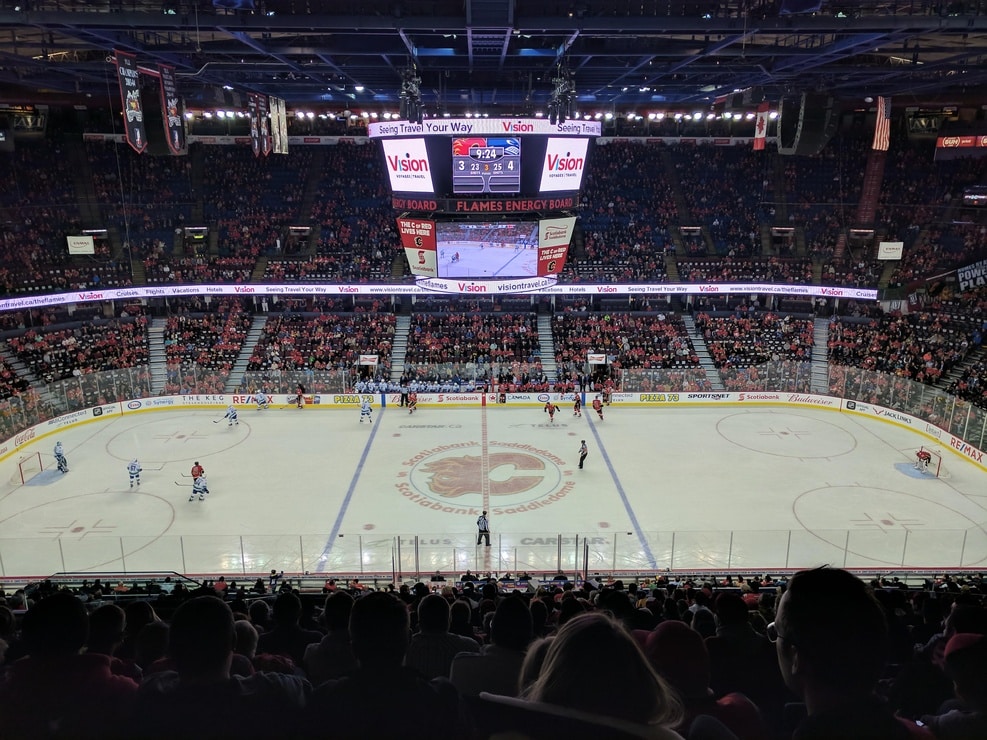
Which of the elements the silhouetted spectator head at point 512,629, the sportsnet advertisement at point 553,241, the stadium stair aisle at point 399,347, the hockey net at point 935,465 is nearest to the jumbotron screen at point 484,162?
the sportsnet advertisement at point 553,241

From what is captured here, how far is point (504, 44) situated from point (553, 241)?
30.4 ft

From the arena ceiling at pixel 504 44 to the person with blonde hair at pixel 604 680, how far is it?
16339 millimetres

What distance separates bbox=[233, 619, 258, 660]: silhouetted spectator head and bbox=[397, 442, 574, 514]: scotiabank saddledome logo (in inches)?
643

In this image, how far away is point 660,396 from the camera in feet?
109

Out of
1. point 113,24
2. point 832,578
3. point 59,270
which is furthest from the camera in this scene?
point 59,270

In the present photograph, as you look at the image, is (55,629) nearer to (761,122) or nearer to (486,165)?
(486,165)

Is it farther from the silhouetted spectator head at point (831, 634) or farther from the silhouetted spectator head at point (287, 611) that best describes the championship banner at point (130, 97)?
the silhouetted spectator head at point (831, 634)

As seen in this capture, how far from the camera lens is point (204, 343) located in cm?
3669

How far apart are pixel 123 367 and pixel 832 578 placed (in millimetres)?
37836

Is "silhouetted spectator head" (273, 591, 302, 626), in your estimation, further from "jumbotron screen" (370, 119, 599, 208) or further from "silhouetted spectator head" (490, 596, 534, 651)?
"jumbotron screen" (370, 119, 599, 208)

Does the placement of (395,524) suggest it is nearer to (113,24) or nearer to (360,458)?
(360,458)

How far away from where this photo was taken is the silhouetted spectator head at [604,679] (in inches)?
70.7

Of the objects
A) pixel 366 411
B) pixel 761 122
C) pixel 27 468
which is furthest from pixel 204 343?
pixel 761 122

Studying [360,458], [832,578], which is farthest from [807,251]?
[832,578]
